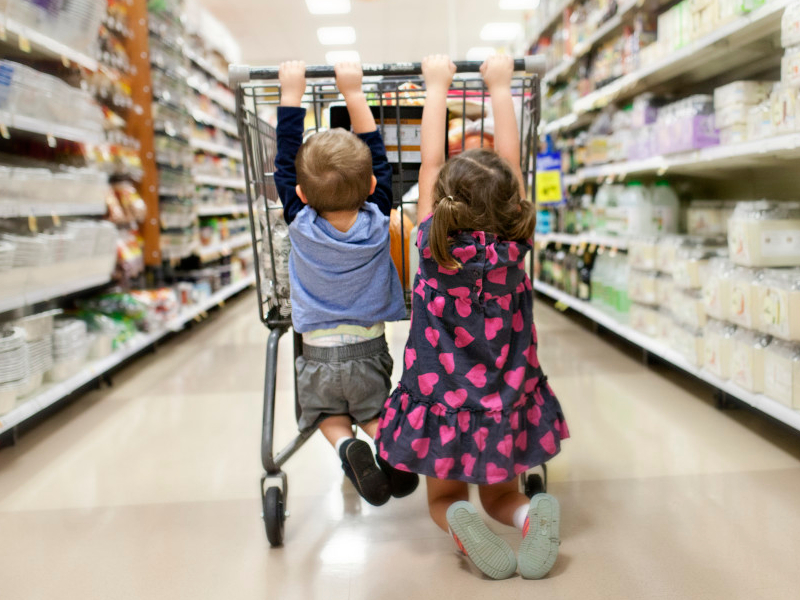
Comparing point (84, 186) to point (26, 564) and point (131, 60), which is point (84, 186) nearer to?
point (131, 60)

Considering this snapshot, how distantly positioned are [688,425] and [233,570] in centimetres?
175

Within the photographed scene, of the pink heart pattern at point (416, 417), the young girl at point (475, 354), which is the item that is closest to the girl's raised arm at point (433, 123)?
the young girl at point (475, 354)

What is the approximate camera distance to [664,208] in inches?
136

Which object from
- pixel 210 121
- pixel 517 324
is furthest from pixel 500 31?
pixel 517 324

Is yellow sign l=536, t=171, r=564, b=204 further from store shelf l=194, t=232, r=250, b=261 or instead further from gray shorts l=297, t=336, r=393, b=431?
store shelf l=194, t=232, r=250, b=261

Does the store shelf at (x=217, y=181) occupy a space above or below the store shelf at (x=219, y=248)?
above

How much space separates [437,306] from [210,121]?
5.28 metres

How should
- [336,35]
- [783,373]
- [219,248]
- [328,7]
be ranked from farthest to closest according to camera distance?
1. [336,35]
2. [328,7]
3. [219,248]
4. [783,373]

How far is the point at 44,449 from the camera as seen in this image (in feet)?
8.07

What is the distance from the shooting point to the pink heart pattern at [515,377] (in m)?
1.49

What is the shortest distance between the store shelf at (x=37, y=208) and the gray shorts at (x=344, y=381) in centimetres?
150

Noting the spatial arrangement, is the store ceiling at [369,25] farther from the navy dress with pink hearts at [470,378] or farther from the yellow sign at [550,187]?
the navy dress with pink hearts at [470,378]

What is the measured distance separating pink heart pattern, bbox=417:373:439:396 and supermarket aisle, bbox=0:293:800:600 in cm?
41

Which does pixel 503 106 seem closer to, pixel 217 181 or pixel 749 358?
pixel 749 358
